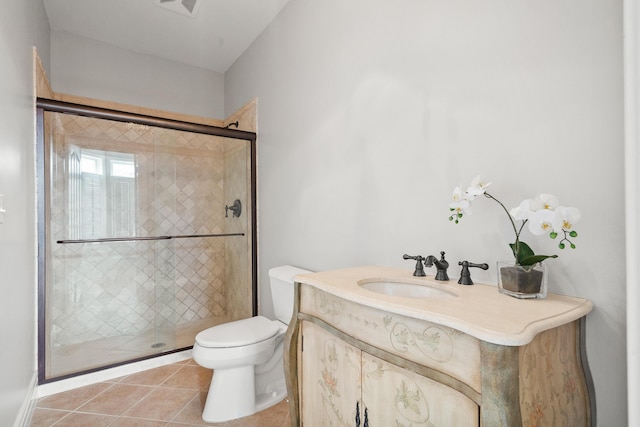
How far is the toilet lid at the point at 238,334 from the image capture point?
5.41 feet

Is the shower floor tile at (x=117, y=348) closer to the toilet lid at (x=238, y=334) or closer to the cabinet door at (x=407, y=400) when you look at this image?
the toilet lid at (x=238, y=334)

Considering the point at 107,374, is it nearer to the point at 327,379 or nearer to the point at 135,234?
the point at 135,234

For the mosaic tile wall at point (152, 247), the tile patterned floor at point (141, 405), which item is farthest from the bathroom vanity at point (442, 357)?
the mosaic tile wall at point (152, 247)

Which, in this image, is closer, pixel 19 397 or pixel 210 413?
pixel 19 397

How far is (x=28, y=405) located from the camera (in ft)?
5.51

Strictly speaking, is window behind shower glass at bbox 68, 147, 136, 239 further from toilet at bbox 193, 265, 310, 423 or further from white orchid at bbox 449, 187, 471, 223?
white orchid at bbox 449, 187, 471, 223

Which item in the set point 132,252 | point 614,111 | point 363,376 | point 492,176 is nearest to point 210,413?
point 363,376

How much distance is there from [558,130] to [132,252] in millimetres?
2593

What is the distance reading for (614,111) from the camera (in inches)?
33.5

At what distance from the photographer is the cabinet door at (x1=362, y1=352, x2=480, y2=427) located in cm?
74

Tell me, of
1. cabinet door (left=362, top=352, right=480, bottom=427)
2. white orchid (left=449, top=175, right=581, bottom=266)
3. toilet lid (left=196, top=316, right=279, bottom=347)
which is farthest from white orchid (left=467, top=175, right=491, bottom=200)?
toilet lid (left=196, top=316, right=279, bottom=347)

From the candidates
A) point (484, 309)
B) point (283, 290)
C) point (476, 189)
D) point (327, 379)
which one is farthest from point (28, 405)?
point (476, 189)

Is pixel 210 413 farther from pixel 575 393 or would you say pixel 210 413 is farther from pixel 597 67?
pixel 597 67

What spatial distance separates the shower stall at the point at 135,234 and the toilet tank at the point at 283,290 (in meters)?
0.72
